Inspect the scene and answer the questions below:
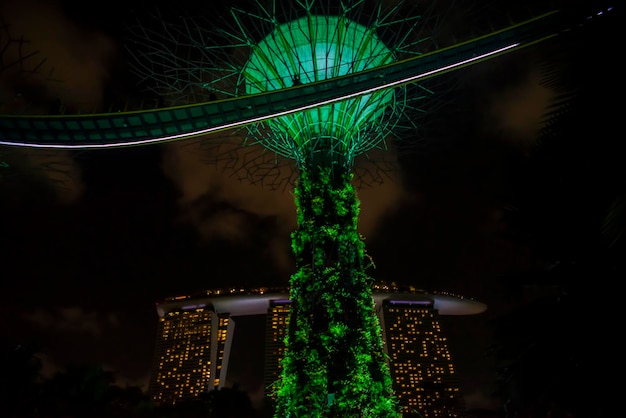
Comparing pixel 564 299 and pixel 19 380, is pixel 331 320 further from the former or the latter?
pixel 19 380

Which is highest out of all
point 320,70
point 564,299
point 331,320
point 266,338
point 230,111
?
point 266,338

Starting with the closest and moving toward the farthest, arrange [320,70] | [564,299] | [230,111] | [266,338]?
[564,299], [230,111], [320,70], [266,338]

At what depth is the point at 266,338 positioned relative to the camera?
9069cm

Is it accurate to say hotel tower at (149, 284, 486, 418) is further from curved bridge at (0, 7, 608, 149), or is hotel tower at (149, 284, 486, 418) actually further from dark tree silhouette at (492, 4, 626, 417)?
dark tree silhouette at (492, 4, 626, 417)

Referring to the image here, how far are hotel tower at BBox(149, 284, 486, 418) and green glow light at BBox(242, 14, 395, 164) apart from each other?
72.5 metres

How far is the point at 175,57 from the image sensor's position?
16516 mm

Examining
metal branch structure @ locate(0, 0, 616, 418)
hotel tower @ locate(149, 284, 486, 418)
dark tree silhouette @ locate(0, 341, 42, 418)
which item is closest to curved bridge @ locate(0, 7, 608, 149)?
metal branch structure @ locate(0, 0, 616, 418)

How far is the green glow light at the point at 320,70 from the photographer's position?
1536 centimetres

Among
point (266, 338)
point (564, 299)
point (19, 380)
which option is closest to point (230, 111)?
point (564, 299)

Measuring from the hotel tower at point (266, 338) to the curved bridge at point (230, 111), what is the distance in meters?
73.3

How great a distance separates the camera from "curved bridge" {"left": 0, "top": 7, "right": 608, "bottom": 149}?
546 inches

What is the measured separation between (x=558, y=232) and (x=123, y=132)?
12770 millimetres

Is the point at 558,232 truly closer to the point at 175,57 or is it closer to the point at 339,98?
the point at 339,98

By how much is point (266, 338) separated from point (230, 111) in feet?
262
